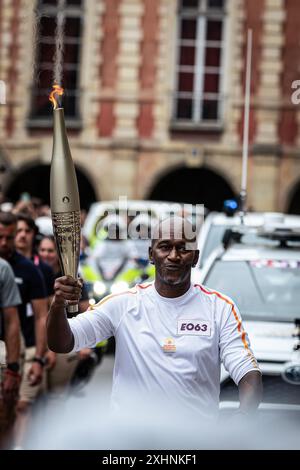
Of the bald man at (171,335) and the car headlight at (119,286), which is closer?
the bald man at (171,335)

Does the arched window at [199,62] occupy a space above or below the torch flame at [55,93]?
above

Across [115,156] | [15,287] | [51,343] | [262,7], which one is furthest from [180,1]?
[51,343]

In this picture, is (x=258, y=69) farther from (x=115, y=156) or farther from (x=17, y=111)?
(x=17, y=111)

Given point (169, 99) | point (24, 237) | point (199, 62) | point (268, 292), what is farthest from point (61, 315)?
point (199, 62)

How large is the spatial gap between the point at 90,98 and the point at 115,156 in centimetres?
141

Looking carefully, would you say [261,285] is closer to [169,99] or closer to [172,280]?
[172,280]

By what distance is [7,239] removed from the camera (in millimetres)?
7750

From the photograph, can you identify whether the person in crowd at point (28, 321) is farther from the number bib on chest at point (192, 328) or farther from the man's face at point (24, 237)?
the number bib on chest at point (192, 328)

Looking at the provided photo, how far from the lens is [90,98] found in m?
26.1

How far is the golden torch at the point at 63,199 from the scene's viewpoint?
4.23 m

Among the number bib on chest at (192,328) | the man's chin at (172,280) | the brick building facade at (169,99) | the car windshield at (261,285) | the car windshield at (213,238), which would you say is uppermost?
the brick building facade at (169,99)

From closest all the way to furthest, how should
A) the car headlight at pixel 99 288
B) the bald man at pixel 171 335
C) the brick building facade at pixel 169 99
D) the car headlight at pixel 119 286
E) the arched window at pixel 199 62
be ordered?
Result: the bald man at pixel 171 335 < the car headlight at pixel 119 286 < the car headlight at pixel 99 288 < the brick building facade at pixel 169 99 < the arched window at pixel 199 62

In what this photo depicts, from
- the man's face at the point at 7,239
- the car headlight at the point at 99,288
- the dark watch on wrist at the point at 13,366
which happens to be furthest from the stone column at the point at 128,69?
the dark watch on wrist at the point at 13,366

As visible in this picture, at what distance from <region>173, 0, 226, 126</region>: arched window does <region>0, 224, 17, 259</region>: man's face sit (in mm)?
18517
